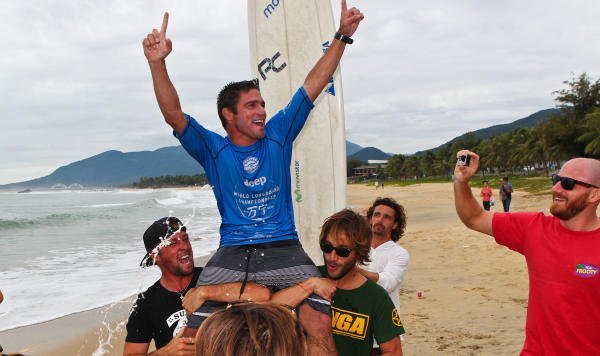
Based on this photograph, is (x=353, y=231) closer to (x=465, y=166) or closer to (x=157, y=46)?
(x=465, y=166)

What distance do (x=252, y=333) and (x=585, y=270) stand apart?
2.38 metres

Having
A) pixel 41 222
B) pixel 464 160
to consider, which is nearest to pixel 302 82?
pixel 464 160

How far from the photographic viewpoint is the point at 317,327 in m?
2.59

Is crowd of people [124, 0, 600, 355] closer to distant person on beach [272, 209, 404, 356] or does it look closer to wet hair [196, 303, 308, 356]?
distant person on beach [272, 209, 404, 356]

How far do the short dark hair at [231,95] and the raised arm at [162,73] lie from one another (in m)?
0.28

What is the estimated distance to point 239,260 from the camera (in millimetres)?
2682

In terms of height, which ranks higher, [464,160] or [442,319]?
[464,160]

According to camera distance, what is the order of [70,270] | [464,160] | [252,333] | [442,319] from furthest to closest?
[70,270] < [442,319] < [464,160] < [252,333]

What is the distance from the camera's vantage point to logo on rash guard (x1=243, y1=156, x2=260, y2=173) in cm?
278

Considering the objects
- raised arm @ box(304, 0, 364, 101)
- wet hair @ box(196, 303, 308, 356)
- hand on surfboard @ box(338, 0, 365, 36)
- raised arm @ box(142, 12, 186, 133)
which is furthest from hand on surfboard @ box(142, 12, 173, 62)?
wet hair @ box(196, 303, 308, 356)

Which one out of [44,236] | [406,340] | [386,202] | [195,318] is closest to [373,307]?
[195,318]

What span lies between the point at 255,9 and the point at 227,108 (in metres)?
2.77

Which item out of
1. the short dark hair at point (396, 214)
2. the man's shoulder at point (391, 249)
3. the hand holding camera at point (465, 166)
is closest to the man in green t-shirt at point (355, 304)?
the hand holding camera at point (465, 166)

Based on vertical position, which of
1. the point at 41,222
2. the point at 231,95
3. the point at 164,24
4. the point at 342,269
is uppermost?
the point at 164,24
